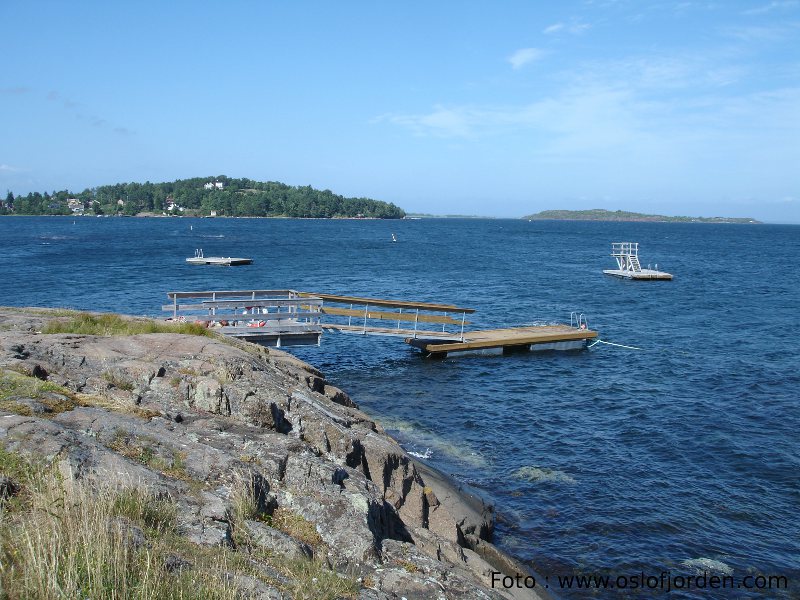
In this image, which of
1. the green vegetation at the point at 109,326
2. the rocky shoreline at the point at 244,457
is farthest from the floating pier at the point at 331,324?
the rocky shoreline at the point at 244,457

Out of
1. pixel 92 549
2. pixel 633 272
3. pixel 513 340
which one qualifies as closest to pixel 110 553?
pixel 92 549

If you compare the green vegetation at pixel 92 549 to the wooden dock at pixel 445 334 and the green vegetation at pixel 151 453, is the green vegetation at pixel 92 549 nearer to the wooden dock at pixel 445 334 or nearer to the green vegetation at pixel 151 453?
the green vegetation at pixel 151 453

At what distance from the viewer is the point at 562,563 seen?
11.6 metres

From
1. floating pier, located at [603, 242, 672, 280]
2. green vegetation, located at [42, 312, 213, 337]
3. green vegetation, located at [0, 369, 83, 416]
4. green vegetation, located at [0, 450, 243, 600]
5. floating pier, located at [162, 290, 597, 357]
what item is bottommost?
floating pier, located at [162, 290, 597, 357]

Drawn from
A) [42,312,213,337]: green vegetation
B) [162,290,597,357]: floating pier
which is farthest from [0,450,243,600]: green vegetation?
[162,290,597,357]: floating pier

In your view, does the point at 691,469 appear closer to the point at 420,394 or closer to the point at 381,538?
the point at 420,394

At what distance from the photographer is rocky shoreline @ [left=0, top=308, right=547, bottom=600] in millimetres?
6496

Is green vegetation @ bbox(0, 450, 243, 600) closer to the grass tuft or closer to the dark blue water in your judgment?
the grass tuft

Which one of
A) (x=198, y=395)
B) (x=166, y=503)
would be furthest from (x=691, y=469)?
(x=166, y=503)

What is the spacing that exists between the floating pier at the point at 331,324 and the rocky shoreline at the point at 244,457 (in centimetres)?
930

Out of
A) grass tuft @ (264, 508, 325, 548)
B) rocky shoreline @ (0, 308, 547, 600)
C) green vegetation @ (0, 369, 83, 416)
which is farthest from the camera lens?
green vegetation @ (0, 369, 83, 416)

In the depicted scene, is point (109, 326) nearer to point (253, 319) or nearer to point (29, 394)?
point (29, 394)

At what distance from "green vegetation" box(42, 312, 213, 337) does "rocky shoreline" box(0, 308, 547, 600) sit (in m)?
0.45

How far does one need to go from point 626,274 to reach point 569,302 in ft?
59.5
